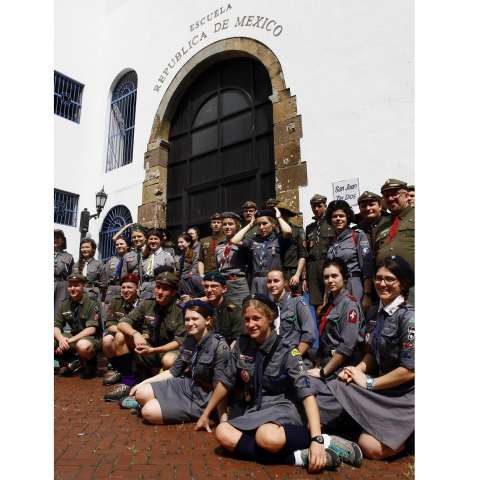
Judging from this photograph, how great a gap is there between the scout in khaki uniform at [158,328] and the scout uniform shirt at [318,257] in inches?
58.0

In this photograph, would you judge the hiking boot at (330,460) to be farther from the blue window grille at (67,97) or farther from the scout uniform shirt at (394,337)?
the blue window grille at (67,97)

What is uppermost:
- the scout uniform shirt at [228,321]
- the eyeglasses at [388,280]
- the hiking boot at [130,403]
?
the eyeglasses at [388,280]

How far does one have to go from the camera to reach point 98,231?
10.9 metres

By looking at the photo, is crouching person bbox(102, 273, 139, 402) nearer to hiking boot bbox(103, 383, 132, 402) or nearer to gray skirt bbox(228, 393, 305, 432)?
hiking boot bbox(103, 383, 132, 402)

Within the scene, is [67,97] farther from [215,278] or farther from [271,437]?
[271,437]

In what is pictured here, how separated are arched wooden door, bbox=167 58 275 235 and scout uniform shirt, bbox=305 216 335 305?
9.30 feet

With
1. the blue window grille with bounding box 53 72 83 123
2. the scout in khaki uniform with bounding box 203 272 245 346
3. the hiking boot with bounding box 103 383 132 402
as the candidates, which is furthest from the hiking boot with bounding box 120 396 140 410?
the blue window grille with bounding box 53 72 83 123

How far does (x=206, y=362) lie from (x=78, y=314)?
288 centimetres

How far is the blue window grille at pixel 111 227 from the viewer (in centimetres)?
1055

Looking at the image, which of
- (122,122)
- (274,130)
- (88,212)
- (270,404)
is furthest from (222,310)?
(122,122)

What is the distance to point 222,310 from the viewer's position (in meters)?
4.34

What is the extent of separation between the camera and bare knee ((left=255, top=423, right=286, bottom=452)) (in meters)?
2.69

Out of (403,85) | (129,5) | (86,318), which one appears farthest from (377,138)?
(129,5)

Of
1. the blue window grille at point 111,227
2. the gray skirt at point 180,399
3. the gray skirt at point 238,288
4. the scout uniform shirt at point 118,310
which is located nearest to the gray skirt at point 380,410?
the gray skirt at point 180,399
